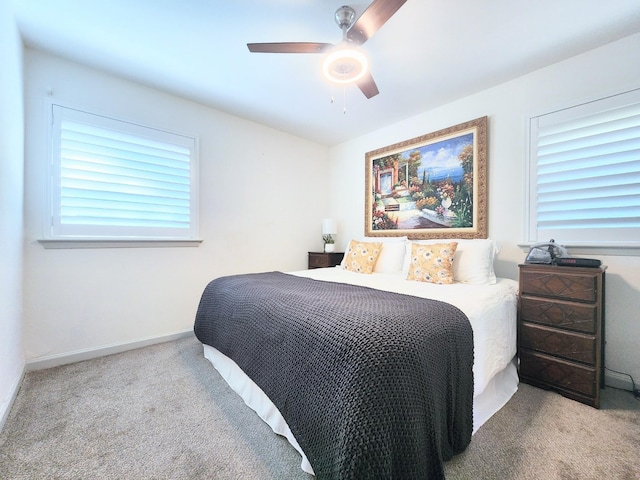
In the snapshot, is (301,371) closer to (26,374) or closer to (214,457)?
(214,457)

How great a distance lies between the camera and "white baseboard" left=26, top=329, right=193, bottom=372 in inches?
80.0

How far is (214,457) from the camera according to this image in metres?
1.22

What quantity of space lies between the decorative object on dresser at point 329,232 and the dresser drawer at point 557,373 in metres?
2.41

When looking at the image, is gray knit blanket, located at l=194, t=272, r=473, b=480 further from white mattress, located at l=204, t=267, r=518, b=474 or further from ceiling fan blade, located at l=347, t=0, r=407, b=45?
ceiling fan blade, located at l=347, t=0, r=407, b=45

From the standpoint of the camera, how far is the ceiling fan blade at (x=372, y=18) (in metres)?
1.26

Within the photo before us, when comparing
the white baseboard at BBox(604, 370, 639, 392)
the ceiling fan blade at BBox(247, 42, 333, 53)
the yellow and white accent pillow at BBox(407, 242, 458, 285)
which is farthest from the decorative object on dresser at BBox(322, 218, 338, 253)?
the white baseboard at BBox(604, 370, 639, 392)

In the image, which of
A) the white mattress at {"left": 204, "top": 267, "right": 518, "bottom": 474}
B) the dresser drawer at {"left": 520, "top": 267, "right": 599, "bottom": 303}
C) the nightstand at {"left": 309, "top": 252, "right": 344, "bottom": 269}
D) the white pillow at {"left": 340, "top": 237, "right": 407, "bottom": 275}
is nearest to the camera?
the white mattress at {"left": 204, "top": 267, "right": 518, "bottom": 474}

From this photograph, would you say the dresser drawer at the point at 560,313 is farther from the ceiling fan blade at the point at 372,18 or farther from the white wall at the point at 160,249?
the white wall at the point at 160,249

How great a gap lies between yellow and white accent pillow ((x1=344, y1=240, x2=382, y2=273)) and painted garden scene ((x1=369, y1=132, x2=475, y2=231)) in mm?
567

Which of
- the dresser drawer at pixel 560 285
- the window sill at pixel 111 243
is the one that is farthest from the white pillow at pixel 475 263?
the window sill at pixel 111 243

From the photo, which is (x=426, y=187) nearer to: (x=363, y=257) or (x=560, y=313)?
(x=363, y=257)

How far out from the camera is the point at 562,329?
174 centimetres

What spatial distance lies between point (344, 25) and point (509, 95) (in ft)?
5.85

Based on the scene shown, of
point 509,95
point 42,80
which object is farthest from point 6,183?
point 509,95
